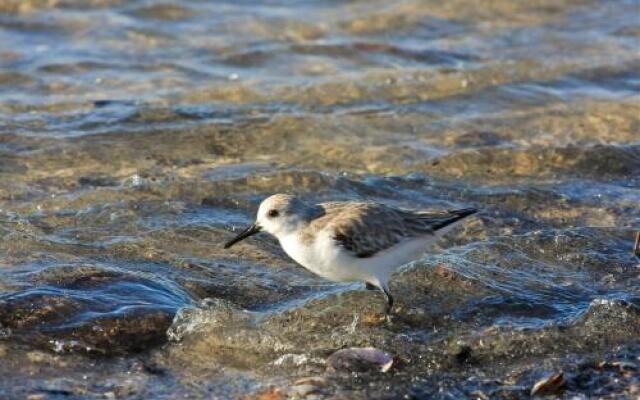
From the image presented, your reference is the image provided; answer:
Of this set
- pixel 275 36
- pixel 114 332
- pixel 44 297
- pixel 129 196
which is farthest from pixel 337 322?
pixel 275 36

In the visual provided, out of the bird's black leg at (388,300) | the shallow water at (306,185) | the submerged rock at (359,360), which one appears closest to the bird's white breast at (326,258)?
the bird's black leg at (388,300)

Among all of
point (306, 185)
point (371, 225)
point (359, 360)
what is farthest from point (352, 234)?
point (306, 185)

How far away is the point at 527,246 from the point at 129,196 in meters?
3.15

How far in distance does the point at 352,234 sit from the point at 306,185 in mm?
2400

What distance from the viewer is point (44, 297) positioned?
691cm

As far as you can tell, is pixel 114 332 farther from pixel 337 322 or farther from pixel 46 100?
pixel 46 100

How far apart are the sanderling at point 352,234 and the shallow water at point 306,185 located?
30 cm

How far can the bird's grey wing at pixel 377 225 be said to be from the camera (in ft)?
22.7

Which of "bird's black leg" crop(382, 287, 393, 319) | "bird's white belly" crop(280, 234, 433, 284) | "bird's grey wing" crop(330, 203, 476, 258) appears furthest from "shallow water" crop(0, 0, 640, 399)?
"bird's grey wing" crop(330, 203, 476, 258)

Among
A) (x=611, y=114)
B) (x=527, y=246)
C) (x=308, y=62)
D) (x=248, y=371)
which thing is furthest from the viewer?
(x=308, y=62)

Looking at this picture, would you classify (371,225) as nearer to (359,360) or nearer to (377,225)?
(377,225)

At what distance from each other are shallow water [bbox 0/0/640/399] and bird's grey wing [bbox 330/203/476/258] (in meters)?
0.46

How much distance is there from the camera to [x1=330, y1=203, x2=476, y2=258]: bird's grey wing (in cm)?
693

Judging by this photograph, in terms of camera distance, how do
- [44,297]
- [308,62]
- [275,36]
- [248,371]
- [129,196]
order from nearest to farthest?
1. [248,371]
2. [44,297]
3. [129,196]
4. [308,62]
5. [275,36]
